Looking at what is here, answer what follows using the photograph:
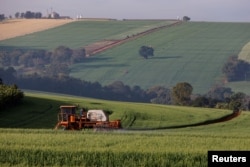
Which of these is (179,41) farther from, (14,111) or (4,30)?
(14,111)

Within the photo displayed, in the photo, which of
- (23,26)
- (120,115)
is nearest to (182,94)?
(120,115)

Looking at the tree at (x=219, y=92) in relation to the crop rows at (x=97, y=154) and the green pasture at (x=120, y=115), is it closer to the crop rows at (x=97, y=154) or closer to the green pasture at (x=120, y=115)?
the green pasture at (x=120, y=115)

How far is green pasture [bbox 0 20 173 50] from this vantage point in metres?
159

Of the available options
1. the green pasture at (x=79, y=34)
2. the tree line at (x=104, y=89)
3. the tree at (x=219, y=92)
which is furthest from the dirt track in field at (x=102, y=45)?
the tree at (x=219, y=92)

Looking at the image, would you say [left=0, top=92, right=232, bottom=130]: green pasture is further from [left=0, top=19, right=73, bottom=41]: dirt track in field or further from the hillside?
[left=0, top=19, right=73, bottom=41]: dirt track in field

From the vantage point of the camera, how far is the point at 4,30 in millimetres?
166500

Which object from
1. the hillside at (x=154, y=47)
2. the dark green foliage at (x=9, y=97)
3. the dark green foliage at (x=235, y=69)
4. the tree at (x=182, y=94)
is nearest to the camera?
the dark green foliage at (x=9, y=97)

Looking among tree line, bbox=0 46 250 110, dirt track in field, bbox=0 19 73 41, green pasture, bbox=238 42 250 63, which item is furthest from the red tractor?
dirt track in field, bbox=0 19 73 41

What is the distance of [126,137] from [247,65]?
106m

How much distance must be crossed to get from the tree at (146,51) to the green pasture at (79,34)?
15959 millimetres

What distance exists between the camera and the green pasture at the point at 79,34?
15912 centimetres

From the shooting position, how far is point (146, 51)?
461ft

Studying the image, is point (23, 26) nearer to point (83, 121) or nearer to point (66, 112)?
point (66, 112)

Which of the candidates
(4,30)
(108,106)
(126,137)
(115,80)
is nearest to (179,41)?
(115,80)
